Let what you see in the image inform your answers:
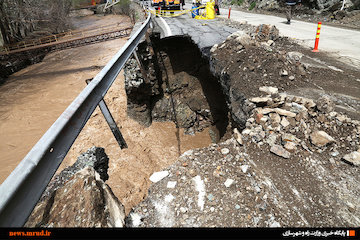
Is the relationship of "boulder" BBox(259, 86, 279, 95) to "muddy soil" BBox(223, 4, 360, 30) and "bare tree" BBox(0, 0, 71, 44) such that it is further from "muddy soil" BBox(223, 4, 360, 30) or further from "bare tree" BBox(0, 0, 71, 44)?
"bare tree" BBox(0, 0, 71, 44)

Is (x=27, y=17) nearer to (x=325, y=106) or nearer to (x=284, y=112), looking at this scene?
(x=284, y=112)

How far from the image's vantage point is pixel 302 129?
2.78m

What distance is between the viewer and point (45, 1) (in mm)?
20297

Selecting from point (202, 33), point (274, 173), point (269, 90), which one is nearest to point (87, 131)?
point (202, 33)

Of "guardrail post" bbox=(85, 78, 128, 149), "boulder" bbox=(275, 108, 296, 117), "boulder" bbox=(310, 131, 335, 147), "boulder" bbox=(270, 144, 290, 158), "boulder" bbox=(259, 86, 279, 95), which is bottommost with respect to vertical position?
"boulder" bbox=(270, 144, 290, 158)

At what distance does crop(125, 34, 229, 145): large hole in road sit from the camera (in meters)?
8.02

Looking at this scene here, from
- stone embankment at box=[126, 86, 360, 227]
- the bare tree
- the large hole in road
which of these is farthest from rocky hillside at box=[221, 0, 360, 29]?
the bare tree

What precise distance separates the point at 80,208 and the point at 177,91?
809 centimetres

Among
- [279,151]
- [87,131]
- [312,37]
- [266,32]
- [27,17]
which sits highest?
[27,17]

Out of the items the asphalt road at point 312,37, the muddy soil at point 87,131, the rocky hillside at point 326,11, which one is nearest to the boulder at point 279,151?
the muddy soil at point 87,131

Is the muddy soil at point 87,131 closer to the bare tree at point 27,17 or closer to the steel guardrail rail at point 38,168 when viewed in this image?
the bare tree at point 27,17

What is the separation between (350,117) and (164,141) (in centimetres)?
618

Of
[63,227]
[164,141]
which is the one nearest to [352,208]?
[63,227]
